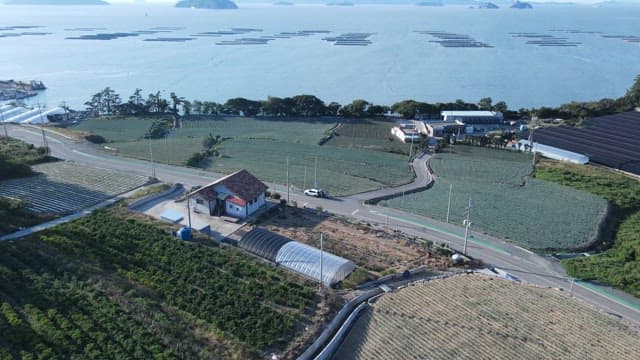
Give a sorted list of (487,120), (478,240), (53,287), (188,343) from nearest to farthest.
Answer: (188,343)
(53,287)
(478,240)
(487,120)

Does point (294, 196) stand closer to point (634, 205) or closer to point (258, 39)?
point (634, 205)

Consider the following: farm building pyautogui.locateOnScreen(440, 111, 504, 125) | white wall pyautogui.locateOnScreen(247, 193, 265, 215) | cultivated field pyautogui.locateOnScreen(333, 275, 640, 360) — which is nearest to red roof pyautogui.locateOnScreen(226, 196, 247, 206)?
white wall pyautogui.locateOnScreen(247, 193, 265, 215)

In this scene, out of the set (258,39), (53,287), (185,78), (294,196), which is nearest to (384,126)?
(294,196)

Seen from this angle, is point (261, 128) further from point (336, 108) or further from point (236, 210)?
point (236, 210)

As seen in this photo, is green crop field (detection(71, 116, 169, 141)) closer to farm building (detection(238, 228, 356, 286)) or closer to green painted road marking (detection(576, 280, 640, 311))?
farm building (detection(238, 228, 356, 286))

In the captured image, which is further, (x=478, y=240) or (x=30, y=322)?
(x=478, y=240)

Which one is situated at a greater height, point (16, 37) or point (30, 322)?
point (16, 37)

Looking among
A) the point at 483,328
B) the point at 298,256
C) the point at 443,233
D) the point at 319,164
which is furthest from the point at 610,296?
the point at 319,164
